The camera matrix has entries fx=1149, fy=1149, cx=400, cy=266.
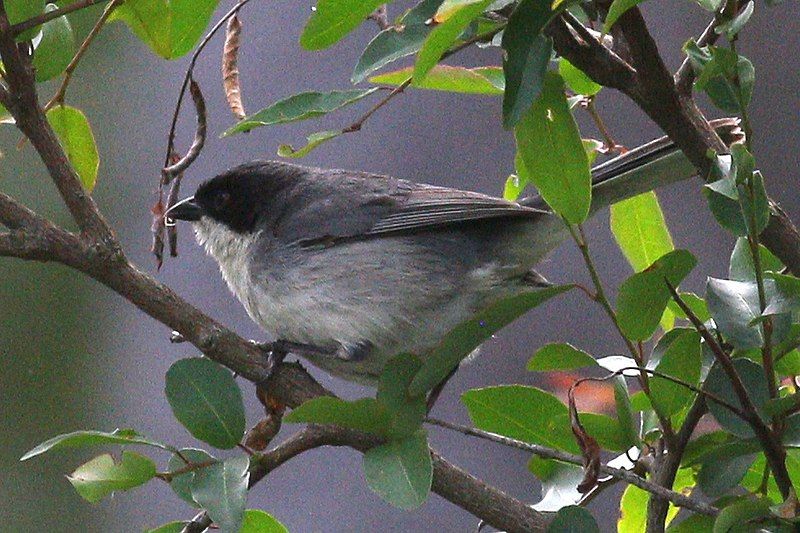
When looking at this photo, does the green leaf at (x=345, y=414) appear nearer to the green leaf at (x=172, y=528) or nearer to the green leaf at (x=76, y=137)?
the green leaf at (x=172, y=528)

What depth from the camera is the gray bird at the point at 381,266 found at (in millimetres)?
3646

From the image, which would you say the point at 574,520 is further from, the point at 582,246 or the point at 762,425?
the point at 582,246

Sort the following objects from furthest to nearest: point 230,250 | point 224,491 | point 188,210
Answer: point 188,210 < point 230,250 < point 224,491

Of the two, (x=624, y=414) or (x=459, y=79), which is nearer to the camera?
(x=624, y=414)

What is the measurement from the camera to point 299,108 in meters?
2.21

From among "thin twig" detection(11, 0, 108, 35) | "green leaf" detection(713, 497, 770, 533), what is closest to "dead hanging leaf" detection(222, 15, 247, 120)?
"thin twig" detection(11, 0, 108, 35)

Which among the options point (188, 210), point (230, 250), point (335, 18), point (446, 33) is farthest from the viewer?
point (188, 210)

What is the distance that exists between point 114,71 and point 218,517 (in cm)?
716

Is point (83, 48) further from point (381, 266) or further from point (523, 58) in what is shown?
point (381, 266)

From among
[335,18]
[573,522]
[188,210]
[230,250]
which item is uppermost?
[335,18]

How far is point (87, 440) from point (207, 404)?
304 millimetres

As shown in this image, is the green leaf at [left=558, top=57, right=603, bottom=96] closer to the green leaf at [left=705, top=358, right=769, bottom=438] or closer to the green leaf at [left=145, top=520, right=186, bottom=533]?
the green leaf at [left=705, top=358, right=769, bottom=438]

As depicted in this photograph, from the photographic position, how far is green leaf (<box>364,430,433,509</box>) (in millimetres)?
2014

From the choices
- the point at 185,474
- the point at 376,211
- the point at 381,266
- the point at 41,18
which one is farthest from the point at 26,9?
the point at 376,211
